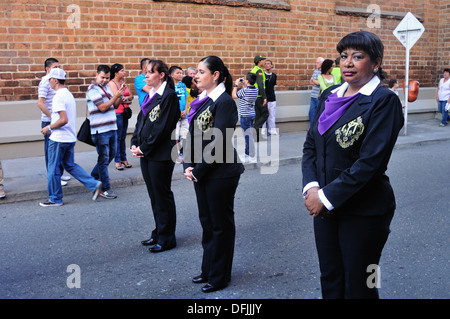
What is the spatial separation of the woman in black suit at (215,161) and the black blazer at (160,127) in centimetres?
78

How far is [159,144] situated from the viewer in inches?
196

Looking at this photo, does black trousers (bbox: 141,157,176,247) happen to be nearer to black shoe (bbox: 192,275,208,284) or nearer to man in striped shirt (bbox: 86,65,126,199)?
black shoe (bbox: 192,275,208,284)

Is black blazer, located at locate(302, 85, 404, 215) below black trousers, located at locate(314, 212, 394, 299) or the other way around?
the other way around

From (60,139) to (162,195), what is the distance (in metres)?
2.41

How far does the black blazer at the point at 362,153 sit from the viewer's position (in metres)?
2.64

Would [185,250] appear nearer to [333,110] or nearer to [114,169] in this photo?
[333,110]

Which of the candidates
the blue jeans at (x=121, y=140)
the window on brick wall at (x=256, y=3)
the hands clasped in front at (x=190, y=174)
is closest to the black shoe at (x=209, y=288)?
the hands clasped in front at (x=190, y=174)

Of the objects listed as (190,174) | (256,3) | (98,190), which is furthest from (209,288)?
(256,3)

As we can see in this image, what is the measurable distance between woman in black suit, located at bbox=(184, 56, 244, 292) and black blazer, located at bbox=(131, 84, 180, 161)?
781mm

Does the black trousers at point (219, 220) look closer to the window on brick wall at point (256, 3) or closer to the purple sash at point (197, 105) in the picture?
the purple sash at point (197, 105)

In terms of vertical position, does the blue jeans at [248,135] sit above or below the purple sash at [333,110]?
below

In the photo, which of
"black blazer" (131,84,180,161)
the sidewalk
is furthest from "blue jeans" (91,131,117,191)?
"black blazer" (131,84,180,161)

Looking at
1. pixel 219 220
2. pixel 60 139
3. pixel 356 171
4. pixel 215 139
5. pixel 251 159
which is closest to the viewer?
pixel 356 171

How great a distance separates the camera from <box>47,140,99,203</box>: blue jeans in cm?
680
